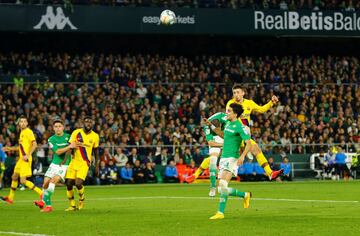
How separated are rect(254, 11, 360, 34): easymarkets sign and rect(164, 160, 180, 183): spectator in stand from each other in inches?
525

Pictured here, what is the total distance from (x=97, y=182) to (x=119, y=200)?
13022 millimetres

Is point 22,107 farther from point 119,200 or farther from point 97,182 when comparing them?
point 119,200

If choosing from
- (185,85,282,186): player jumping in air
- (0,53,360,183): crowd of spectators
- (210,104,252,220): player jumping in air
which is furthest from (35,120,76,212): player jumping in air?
(0,53,360,183): crowd of spectators

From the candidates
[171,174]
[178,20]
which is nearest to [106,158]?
[171,174]

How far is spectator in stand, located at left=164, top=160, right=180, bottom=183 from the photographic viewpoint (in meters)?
37.9

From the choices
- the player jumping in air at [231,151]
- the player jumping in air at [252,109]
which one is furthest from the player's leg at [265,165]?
the player jumping in air at [231,151]

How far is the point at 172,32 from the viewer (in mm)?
47438

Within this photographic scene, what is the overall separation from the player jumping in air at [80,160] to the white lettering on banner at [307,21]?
29.3 meters

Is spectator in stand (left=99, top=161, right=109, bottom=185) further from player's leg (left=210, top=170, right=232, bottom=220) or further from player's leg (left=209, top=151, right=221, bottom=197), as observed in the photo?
player's leg (left=210, top=170, right=232, bottom=220)

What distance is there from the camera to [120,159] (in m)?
37.3

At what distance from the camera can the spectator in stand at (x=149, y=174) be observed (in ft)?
124

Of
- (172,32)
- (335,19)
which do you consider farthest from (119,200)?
(335,19)

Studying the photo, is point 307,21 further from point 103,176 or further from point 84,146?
point 84,146

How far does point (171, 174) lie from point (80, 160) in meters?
17.9
